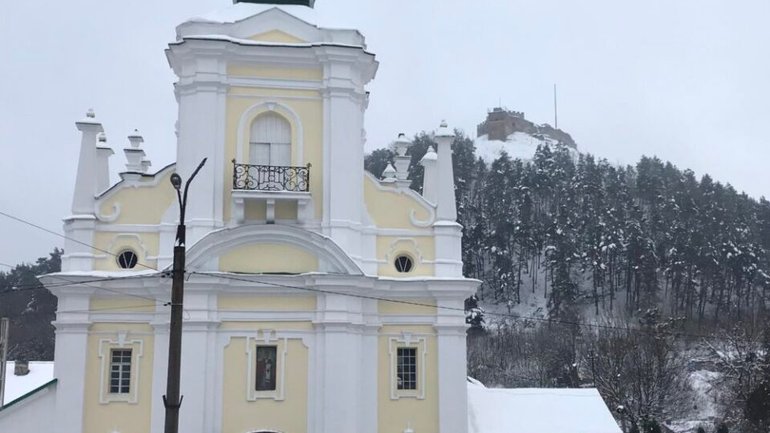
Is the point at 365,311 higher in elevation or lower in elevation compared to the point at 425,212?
lower

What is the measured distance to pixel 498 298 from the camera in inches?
3447

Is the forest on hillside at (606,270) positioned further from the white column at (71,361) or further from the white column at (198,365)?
the white column at (71,361)

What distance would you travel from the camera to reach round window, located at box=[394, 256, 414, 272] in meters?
23.0

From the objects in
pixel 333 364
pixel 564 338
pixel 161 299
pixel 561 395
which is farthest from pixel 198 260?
pixel 564 338

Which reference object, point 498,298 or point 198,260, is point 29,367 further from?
point 498,298

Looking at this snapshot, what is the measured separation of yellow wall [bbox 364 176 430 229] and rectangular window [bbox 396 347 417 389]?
3.18 metres

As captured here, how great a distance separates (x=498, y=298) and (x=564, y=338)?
68.8 feet

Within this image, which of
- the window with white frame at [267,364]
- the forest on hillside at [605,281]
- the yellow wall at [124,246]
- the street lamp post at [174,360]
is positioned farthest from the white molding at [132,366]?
the forest on hillside at [605,281]

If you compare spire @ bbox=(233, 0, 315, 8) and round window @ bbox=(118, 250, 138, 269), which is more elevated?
spire @ bbox=(233, 0, 315, 8)

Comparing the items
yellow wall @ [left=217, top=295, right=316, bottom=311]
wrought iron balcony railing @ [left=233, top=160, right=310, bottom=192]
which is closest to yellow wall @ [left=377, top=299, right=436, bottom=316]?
yellow wall @ [left=217, top=295, right=316, bottom=311]

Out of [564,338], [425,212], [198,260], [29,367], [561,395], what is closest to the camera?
[198,260]

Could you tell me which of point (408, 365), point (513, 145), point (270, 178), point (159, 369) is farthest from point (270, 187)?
point (513, 145)

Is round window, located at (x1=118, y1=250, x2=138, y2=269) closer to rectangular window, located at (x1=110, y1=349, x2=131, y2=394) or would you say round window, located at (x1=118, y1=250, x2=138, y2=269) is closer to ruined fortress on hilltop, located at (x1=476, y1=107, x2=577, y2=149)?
rectangular window, located at (x1=110, y1=349, x2=131, y2=394)

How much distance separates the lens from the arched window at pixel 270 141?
22.8 metres
